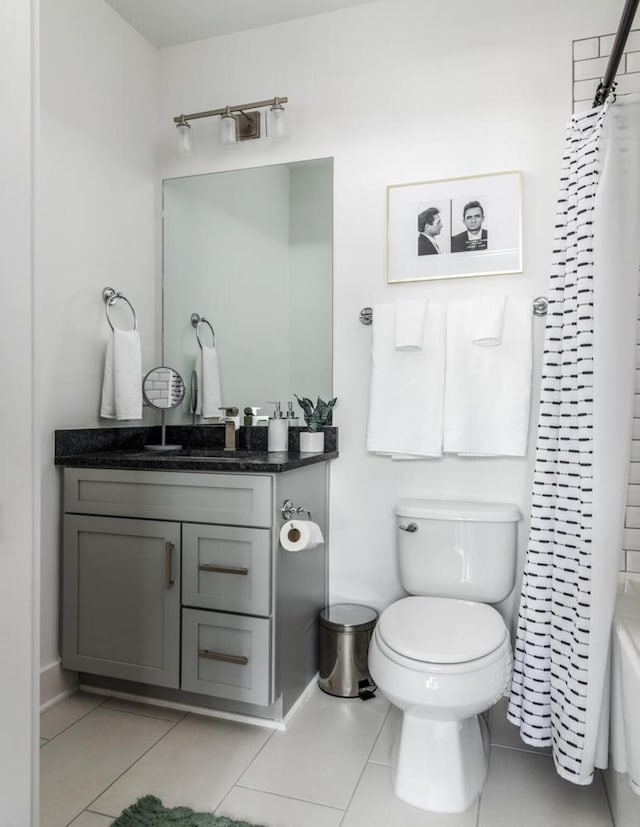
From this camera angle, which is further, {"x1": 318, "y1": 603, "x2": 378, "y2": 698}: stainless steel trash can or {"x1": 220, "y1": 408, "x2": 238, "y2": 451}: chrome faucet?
{"x1": 220, "y1": 408, "x2": 238, "y2": 451}: chrome faucet

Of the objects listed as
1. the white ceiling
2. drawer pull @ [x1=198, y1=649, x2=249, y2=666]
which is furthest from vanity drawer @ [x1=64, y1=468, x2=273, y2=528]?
the white ceiling

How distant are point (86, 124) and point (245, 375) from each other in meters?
1.13

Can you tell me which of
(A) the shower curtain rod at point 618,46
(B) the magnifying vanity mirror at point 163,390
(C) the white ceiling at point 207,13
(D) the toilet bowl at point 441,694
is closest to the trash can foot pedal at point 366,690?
(D) the toilet bowl at point 441,694

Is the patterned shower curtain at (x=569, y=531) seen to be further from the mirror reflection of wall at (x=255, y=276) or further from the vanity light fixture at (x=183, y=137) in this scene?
the vanity light fixture at (x=183, y=137)

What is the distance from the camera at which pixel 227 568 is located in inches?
77.6

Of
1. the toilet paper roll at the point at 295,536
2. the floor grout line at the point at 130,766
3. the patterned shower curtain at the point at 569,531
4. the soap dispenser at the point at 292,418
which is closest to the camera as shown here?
the patterned shower curtain at the point at 569,531

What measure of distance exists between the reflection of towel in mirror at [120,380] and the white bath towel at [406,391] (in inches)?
36.8

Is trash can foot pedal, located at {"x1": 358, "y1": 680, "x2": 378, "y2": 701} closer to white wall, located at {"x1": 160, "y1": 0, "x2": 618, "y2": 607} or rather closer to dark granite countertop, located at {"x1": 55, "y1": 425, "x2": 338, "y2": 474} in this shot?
white wall, located at {"x1": 160, "y1": 0, "x2": 618, "y2": 607}

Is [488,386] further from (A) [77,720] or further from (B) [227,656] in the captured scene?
(A) [77,720]

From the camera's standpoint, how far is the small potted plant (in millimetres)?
2348

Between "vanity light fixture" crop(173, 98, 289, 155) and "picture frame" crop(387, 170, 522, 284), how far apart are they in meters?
0.54

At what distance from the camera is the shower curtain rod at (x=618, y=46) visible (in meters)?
1.34

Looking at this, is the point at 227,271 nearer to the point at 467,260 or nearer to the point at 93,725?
the point at 467,260

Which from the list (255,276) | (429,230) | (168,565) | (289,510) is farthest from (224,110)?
(168,565)
